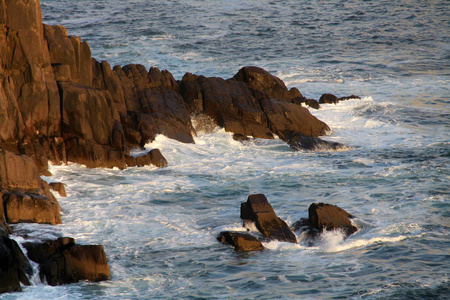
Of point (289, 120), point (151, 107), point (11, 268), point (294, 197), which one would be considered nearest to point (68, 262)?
point (11, 268)

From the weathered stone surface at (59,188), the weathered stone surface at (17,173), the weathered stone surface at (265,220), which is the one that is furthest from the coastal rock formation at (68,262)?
the weathered stone surface at (59,188)

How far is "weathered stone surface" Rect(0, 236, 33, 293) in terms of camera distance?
906 cm

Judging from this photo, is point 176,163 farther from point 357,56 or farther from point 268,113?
point 357,56

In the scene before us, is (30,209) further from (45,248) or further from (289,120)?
(289,120)

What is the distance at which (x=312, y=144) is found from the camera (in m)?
19.2

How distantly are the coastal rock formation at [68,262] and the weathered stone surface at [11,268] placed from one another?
1.07ft

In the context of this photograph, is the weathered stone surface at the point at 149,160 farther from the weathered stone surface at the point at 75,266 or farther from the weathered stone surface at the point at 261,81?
the weathered stone surface at the point at 75,266

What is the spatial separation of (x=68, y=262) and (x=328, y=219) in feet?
18.0

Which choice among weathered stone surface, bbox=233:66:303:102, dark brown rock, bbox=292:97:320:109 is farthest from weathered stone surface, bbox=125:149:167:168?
dark brown rock, bbox=292:97:320:109

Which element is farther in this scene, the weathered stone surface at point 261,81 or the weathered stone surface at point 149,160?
the weathered stone surface at point 261,81

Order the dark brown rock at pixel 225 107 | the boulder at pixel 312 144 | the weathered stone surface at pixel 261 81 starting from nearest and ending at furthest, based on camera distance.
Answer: the boulder at pixel 312 144, the dark brown rock at pixel 225 107, the weathered stone surface at pixel 261 81

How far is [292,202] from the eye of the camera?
14.2 meters

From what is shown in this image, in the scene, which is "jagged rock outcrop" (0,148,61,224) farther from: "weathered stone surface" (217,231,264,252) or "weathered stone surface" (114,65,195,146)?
"weathered stone surface" (114,65,195,146)

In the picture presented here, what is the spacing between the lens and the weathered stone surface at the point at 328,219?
39.9 feet
